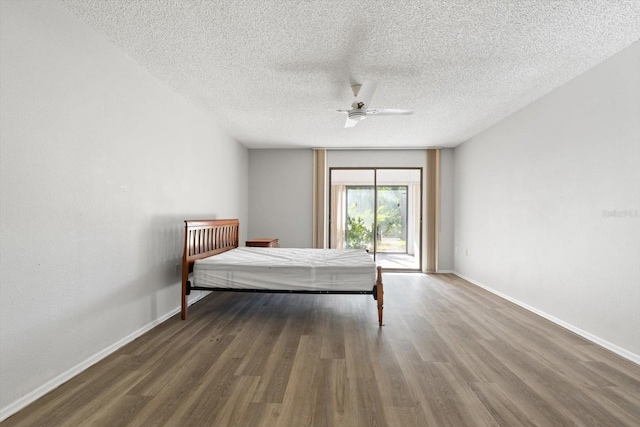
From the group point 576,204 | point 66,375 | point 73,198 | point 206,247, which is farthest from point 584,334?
point 73,198

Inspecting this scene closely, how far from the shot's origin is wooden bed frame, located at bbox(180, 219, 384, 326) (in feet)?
9.73

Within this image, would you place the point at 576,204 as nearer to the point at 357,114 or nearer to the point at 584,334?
the point at 584,334

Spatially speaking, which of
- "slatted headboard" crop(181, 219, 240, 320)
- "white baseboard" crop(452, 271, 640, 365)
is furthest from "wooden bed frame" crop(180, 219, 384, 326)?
"white baseboard" crop(452, 271, 640, 365)

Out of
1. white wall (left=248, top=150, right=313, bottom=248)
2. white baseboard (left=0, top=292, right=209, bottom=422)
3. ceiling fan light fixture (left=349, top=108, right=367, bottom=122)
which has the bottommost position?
white baseboard (left=0, top=292, right=209, bottom=422)

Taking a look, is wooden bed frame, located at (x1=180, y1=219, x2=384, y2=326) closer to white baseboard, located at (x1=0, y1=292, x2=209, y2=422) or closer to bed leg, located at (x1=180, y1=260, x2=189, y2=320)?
bed leg, located at (x1=180, y1=260, x2=189, y2=320)

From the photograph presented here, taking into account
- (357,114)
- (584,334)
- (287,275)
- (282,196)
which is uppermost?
(357,114)

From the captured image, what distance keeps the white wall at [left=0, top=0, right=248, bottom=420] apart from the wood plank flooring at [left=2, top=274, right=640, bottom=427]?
0.28 m

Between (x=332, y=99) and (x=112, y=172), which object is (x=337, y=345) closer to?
(x=112, y=172)

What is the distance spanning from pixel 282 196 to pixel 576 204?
14.7ft

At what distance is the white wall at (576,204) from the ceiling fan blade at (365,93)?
2.00 meters

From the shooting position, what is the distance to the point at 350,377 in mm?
1944

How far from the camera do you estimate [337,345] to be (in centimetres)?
245

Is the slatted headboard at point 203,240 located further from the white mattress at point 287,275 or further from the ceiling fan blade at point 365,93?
the ceiling fan blade at point 365,93

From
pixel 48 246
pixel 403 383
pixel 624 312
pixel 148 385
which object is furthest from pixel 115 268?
pixel 624 312
